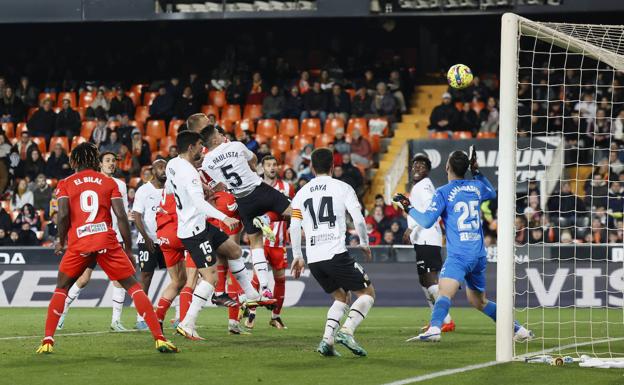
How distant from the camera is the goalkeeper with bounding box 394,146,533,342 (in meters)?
11.0

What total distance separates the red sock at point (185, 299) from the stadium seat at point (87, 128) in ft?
49.0

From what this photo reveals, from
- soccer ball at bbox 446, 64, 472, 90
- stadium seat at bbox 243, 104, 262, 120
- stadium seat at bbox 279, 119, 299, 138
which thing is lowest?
stadium seat at bbox 279, 119, 299, 138

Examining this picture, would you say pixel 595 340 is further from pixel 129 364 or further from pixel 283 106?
pixel 283 106

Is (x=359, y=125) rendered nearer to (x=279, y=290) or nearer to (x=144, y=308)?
(x=279, y=290)

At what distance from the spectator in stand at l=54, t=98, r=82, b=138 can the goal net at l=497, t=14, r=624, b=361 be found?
10.7 m

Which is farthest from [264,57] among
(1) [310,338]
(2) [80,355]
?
(2) [80,355]

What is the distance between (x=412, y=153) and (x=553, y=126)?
4037 mm

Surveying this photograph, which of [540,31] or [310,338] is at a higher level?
[540,31]

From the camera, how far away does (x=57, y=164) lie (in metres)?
24.5

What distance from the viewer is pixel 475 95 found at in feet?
82.7

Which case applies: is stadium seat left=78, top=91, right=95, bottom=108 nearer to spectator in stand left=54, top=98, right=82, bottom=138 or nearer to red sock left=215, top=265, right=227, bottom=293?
spectator in stand left=54, top=98, right=82, bottom=138

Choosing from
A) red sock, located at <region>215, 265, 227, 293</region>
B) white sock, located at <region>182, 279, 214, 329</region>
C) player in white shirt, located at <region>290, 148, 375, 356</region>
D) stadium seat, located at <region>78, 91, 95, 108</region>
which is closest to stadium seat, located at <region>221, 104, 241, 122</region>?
stadium seat, located at <region>78, 91, 95, 108</region>

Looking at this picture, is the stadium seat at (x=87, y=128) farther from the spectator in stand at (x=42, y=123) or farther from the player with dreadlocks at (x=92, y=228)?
the player with dreadlocks at (x=92, y=228)

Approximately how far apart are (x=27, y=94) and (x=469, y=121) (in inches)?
463
